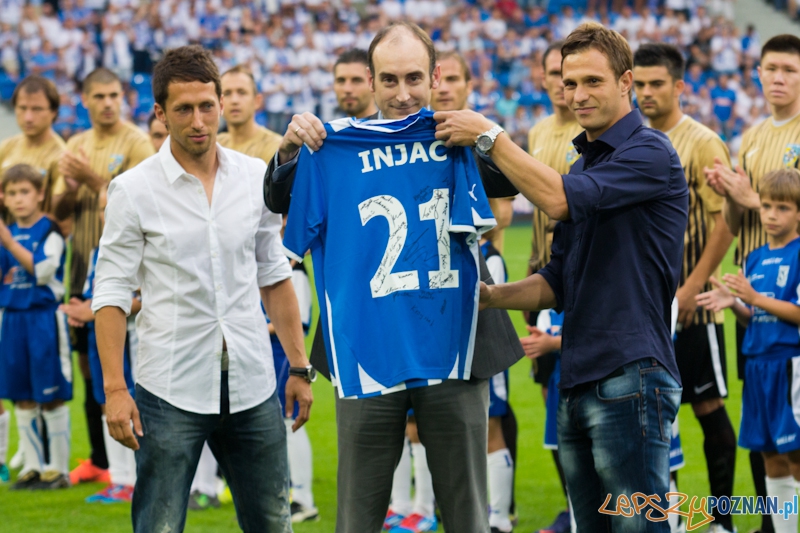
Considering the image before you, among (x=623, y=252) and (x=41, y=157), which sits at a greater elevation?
(x=41, y=157)

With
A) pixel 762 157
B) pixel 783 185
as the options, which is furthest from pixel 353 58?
pixel 783 185

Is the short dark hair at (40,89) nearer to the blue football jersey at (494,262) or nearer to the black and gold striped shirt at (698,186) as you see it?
the blue football jersey at (494,262)

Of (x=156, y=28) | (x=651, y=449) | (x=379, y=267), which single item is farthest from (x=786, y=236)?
(x=156, y=28)

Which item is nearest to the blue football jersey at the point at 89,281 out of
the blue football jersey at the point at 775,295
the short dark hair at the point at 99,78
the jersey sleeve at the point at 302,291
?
the short dark hair at the point at 99,78

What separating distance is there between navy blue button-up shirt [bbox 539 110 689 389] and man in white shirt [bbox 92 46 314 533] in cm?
132

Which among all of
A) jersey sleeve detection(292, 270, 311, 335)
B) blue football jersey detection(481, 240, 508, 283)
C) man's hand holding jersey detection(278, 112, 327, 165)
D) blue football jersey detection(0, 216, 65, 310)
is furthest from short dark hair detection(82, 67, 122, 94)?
man's hand holding jersey detection(278, 112, 327, 165)

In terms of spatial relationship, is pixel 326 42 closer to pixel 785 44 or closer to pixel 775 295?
pixel 785 44

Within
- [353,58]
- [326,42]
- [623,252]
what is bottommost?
[623,252]

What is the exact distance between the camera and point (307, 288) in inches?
256

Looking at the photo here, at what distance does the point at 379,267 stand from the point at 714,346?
9.86 feet

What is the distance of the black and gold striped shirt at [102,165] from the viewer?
7070mm

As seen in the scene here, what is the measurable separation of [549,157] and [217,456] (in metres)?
3.06

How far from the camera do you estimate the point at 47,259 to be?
695 cm

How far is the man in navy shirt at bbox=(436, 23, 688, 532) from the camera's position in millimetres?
3336
